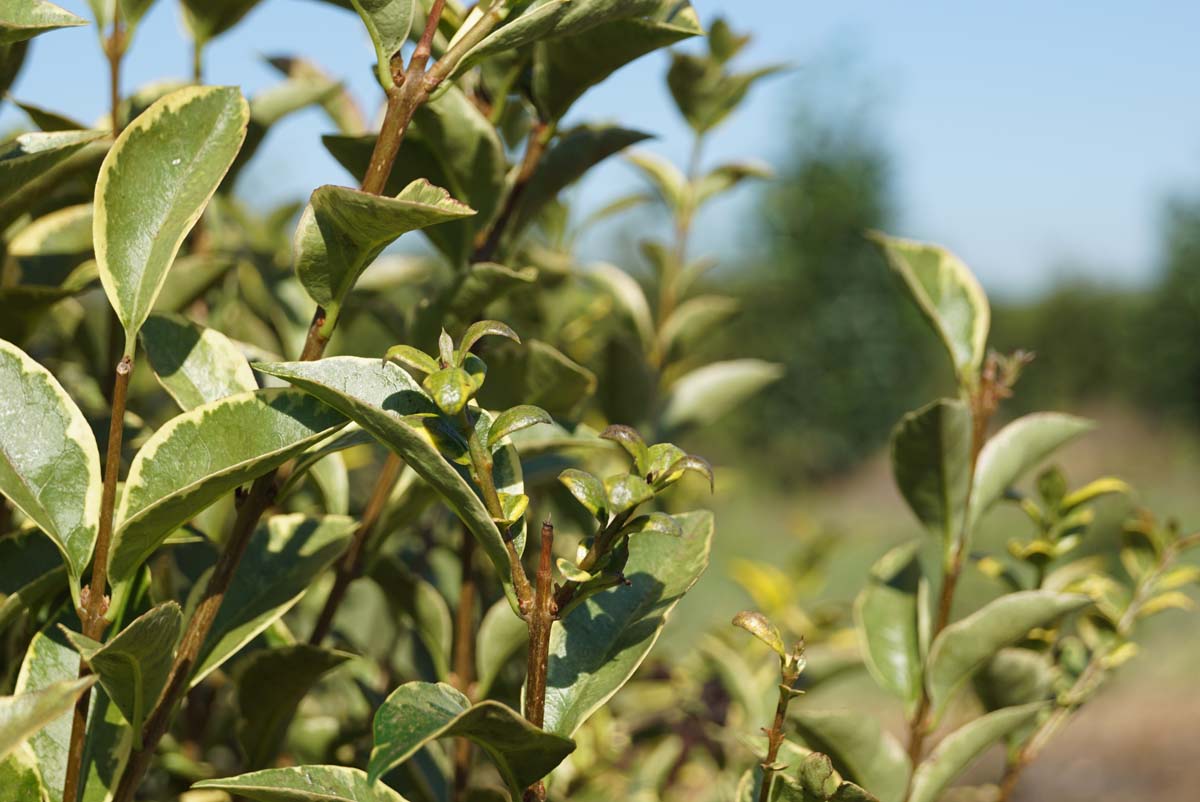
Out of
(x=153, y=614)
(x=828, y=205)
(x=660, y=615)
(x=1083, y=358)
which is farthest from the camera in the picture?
(x=1083, y=358)

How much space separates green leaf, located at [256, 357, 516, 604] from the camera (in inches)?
21.6

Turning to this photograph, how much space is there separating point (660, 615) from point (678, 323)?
89 cm

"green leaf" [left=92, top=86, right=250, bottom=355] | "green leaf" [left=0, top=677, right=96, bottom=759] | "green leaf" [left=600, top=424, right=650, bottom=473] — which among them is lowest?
"green leaf" [left=0, top=677, right=96, bottom=759]

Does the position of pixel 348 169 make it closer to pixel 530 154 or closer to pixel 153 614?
pixel 530 154

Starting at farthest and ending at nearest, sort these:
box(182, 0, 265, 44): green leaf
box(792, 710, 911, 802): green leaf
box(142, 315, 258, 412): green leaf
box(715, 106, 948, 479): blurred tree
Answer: box(715, 106, 948, 479): blurred tree
box(182, 0, 265, 44): green leaf
box(792, 710, 911, 802): green leaf
box(142, 315, 258, 412): green leaf

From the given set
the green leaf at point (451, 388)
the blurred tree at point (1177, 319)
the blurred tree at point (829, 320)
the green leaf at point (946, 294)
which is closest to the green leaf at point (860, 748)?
the green leaf at point (946, 294)

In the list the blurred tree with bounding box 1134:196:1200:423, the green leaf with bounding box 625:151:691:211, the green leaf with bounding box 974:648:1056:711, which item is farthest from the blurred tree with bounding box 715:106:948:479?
the green leaf with bounding box 974:648:1056:711

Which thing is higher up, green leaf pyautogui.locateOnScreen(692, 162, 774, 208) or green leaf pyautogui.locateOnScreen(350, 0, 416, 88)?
green leaf pyautogui.locateOnScreen(350, 0, 416, 88)

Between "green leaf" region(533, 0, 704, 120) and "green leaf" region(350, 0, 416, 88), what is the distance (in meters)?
0.15

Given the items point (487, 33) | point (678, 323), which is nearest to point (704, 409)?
point (678, 323)

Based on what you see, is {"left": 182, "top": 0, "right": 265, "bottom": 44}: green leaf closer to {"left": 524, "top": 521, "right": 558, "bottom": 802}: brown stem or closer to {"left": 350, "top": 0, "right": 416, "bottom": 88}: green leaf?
{"left": 350, "top": 0, "right": 416, "bottom": 88}: green leaf

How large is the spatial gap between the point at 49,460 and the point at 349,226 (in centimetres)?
24

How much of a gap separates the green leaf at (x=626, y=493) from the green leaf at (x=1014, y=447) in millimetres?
520

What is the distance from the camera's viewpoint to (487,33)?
67 cm
